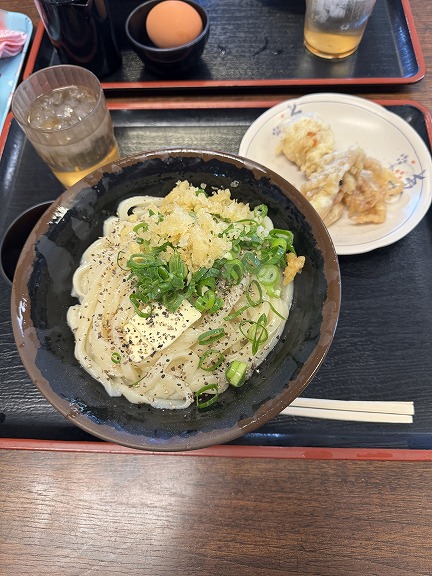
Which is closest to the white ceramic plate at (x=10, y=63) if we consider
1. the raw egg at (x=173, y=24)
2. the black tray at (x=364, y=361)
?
the black tray at (x=364, y=361)

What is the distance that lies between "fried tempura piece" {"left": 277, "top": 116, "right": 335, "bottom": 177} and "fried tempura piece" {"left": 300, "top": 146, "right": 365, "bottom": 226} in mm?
69

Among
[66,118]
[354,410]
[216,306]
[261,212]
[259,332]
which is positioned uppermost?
[66,118]

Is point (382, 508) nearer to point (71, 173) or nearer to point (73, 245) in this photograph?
point (73, 245)

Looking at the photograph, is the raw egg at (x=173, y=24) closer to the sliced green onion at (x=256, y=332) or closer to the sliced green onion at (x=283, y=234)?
the sliced green onion at (x=283, y=234)

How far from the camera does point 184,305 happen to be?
4.75 ft

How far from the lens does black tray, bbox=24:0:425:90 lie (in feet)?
8.11

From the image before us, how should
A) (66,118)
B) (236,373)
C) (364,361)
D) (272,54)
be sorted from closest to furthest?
(236,373) < (364,361) < (66,118) < (272,54)

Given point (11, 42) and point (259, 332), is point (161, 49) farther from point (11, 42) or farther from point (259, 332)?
point (259, 332)

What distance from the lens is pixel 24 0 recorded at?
2910 mm

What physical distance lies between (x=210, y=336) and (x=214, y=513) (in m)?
0.63

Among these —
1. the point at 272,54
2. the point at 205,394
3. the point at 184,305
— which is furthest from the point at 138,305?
the point at 272,54

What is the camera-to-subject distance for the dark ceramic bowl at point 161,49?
234cm

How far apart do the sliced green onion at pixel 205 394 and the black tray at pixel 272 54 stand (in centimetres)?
174

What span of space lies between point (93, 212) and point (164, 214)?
11.6 inches
